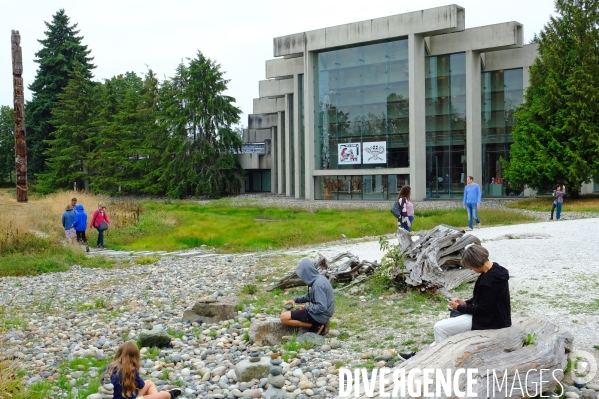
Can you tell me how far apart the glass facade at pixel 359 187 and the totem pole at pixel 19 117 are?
21880mm

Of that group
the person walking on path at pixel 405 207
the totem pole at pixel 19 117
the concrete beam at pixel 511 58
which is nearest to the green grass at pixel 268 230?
the person walking on path at pixel 405 207

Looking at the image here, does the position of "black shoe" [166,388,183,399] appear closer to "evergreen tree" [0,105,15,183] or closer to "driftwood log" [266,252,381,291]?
"driftwood log" [266,252,381,291]

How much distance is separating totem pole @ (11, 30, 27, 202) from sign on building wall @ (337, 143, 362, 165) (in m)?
22.4

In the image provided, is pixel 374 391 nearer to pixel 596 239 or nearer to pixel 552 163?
pixel 596 239

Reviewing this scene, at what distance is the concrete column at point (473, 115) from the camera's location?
1628 inches

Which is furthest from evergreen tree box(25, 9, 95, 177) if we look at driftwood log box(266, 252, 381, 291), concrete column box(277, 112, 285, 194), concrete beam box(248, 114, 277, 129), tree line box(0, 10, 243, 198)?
driftwood log box(266, 252, 381, 291)

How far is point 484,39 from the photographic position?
40.5 m

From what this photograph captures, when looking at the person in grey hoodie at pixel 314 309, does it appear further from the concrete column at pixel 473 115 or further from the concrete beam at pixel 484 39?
the concrete beam at pixel 484 39

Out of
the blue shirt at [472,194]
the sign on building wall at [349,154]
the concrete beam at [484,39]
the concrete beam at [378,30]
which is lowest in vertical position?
the blue shirt at [472,194]

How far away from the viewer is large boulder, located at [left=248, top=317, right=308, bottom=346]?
8891 millimetres

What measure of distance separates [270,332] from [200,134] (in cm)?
4906

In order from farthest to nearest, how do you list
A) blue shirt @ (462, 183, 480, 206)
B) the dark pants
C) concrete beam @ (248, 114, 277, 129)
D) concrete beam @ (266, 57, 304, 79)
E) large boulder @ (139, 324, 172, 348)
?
concrete beam @ (248, 114, 277, 129)
concrete beam @ (266, 57, 304, 79)
the dark pants
blue shirt @ (462, 183, 480, 206)
large boulder @ (139, 324, 172, 348)

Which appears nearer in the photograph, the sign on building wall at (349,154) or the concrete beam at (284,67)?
the sign on building wall at (349,154)

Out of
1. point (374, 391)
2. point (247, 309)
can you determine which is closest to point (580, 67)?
point (247, 309)
